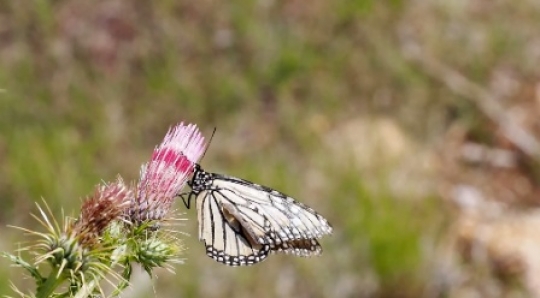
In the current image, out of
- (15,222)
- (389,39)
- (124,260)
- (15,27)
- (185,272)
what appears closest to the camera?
(124,260)

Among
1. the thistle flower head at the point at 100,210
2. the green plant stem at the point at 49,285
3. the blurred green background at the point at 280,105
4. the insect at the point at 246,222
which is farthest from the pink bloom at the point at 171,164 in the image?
the blurred green background at the point at 280,105

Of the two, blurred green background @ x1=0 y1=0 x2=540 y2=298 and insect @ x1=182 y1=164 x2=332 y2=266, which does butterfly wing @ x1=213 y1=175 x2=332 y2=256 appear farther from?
blurred green background @ x1=0 y1=0 x2=540 y2=298

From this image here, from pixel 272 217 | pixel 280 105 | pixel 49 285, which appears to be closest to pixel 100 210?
pixel 49 285

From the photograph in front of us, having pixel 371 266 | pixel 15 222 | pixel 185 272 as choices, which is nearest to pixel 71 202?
pixel 15 222

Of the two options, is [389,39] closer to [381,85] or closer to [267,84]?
[381,85]

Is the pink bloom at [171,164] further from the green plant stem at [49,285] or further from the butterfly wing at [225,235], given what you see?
the butterfly wing at [225,235]

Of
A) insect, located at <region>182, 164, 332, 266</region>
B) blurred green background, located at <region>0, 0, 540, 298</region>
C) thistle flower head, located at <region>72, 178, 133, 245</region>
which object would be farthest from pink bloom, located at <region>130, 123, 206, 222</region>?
blurred green background, located at <region>0, 0, 540, 298</region>

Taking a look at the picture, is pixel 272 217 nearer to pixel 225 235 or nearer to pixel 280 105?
pixel 225 235
